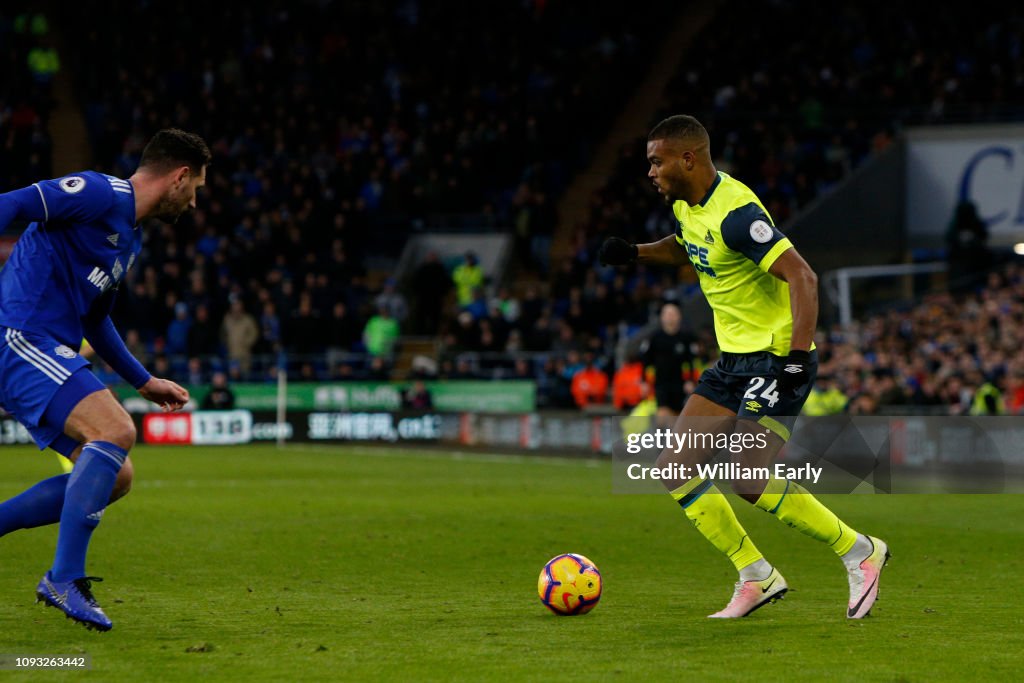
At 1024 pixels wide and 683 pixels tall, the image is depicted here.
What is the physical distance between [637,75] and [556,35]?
2272mm

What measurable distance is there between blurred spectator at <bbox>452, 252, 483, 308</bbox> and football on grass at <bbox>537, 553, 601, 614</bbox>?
22548mm

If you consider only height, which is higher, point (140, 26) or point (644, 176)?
point (140, 26)

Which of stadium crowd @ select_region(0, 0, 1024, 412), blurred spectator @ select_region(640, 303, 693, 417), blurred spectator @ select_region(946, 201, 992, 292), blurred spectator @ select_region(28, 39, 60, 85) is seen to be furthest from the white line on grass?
blurred spectator @ select_region(28, 39, 60, 85)

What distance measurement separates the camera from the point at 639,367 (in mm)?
24062

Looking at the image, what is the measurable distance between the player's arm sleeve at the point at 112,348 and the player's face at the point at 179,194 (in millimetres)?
592

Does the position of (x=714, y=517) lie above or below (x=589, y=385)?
above

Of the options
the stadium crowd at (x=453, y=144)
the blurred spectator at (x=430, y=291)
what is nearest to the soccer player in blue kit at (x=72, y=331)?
the stadium crowd at (x=453, y=144)

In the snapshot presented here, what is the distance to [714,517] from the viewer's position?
796 centimetres

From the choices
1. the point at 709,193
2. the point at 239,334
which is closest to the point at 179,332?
the point at 239,334

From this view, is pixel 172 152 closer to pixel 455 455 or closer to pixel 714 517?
pixel 714 517

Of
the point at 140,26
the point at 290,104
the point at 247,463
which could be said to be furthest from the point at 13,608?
the point at 140,26

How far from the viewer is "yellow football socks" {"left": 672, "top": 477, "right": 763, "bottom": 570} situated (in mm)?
7953

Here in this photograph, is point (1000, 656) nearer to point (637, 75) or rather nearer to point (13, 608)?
point (13, 608)

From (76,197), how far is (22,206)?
259 millimetres
